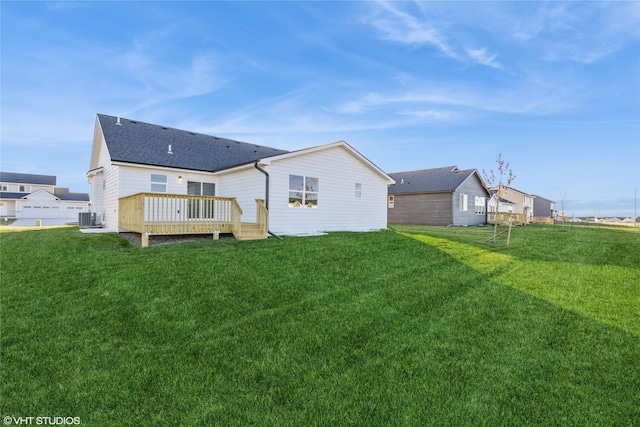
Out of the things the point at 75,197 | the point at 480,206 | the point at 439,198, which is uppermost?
the point at 75,197

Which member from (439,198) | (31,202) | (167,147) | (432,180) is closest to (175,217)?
(167,147)

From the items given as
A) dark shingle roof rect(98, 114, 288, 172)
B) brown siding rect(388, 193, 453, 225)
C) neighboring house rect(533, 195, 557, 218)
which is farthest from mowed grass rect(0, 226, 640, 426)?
neighboring house rect(533, 195, 557, 218)

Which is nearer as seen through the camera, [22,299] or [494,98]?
[22,299]

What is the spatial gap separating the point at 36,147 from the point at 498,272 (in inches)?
1467

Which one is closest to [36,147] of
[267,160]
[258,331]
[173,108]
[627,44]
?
[173,108]

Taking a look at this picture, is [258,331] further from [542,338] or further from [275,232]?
[275,232]

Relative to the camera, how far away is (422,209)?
1026 inches

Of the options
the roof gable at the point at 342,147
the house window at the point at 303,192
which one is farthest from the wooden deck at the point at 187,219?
the roof gable at the point at 342,147

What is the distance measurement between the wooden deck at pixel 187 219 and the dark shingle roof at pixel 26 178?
5053cm

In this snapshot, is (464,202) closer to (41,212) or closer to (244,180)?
(244,180)

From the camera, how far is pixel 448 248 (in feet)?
33.1

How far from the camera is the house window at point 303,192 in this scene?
40.3ft

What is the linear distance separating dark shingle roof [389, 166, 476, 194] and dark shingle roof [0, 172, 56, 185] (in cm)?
5496

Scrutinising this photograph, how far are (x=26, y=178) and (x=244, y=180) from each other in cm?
5464
